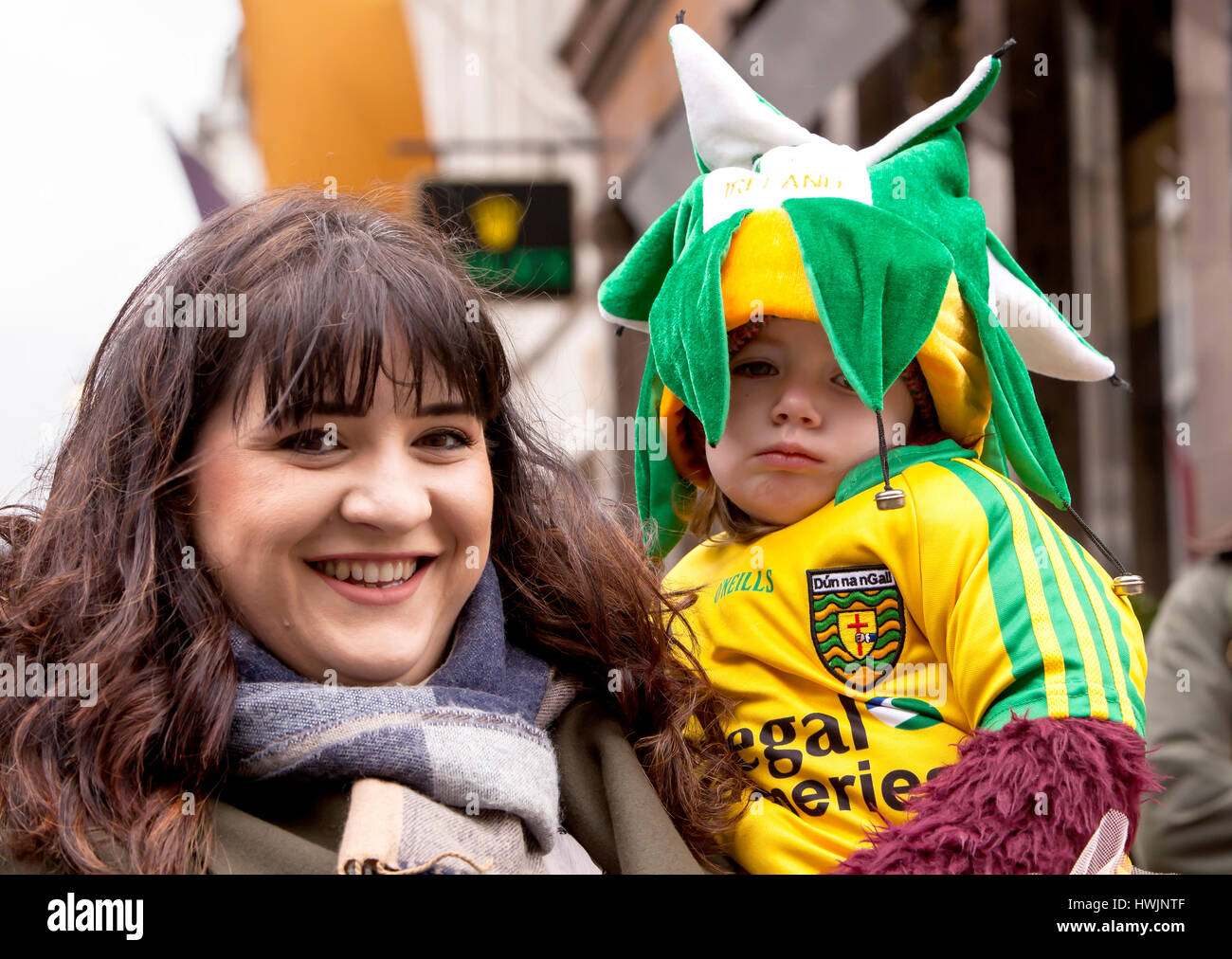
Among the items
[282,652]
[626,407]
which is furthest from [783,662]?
[626,407]

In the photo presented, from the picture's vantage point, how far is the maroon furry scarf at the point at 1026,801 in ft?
6.43

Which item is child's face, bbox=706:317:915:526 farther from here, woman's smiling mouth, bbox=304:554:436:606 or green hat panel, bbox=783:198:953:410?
woman's smiling mouth, bbox=304:554:436:606

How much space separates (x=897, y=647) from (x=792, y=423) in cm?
43

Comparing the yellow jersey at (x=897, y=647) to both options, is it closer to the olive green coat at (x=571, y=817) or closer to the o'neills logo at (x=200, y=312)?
the olive green coat at (x=571, y=817)

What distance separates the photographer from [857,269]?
225cm

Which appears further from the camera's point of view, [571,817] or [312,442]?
[571,817]

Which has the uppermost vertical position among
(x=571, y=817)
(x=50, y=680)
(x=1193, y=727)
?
(x=50, y=680)

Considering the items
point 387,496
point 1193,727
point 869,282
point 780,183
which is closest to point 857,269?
point 869,282

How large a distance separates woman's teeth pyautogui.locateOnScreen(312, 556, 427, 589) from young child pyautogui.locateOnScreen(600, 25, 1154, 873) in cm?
61

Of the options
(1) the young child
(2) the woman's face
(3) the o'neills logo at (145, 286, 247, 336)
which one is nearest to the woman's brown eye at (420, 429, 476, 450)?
(2) the woman's face

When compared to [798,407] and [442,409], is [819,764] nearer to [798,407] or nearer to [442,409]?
[798,407]

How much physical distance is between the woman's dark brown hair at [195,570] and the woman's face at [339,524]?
0.04 m

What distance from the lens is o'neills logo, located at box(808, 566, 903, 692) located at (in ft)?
7.45
